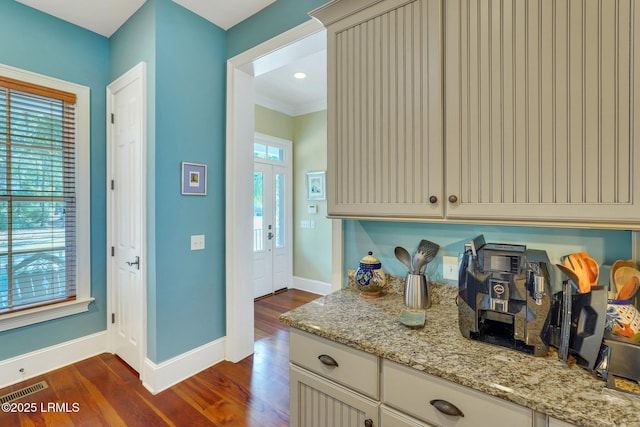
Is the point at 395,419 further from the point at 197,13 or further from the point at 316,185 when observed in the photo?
the point at 316,185

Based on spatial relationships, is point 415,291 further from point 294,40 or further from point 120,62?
point 120,62

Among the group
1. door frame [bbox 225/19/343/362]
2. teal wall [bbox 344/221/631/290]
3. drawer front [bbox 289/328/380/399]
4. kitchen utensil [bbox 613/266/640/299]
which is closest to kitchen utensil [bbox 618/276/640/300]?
kitchen utensil [bbox 613/266/640/299]

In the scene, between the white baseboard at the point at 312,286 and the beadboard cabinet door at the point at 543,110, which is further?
the white baseboard at the point at 312,286

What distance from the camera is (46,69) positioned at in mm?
2365

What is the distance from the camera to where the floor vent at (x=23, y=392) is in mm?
2035

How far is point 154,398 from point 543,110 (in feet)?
9.04

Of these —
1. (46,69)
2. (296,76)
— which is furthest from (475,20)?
(46,69)

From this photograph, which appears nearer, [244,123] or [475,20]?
[475,20]

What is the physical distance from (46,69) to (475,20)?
10.1 feet

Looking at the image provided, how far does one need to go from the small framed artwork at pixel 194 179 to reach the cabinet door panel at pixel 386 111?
131 centimetres

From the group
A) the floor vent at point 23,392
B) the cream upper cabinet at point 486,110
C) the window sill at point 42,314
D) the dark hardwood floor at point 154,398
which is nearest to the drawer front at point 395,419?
the cream upper cabinet at point 486,110

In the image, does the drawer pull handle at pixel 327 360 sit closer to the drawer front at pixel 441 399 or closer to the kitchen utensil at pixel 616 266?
the drawer front at pixel 441 399

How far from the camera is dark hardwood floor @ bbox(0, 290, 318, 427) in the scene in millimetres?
1882

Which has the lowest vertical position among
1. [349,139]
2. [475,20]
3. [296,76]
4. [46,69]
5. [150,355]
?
[150,355]
